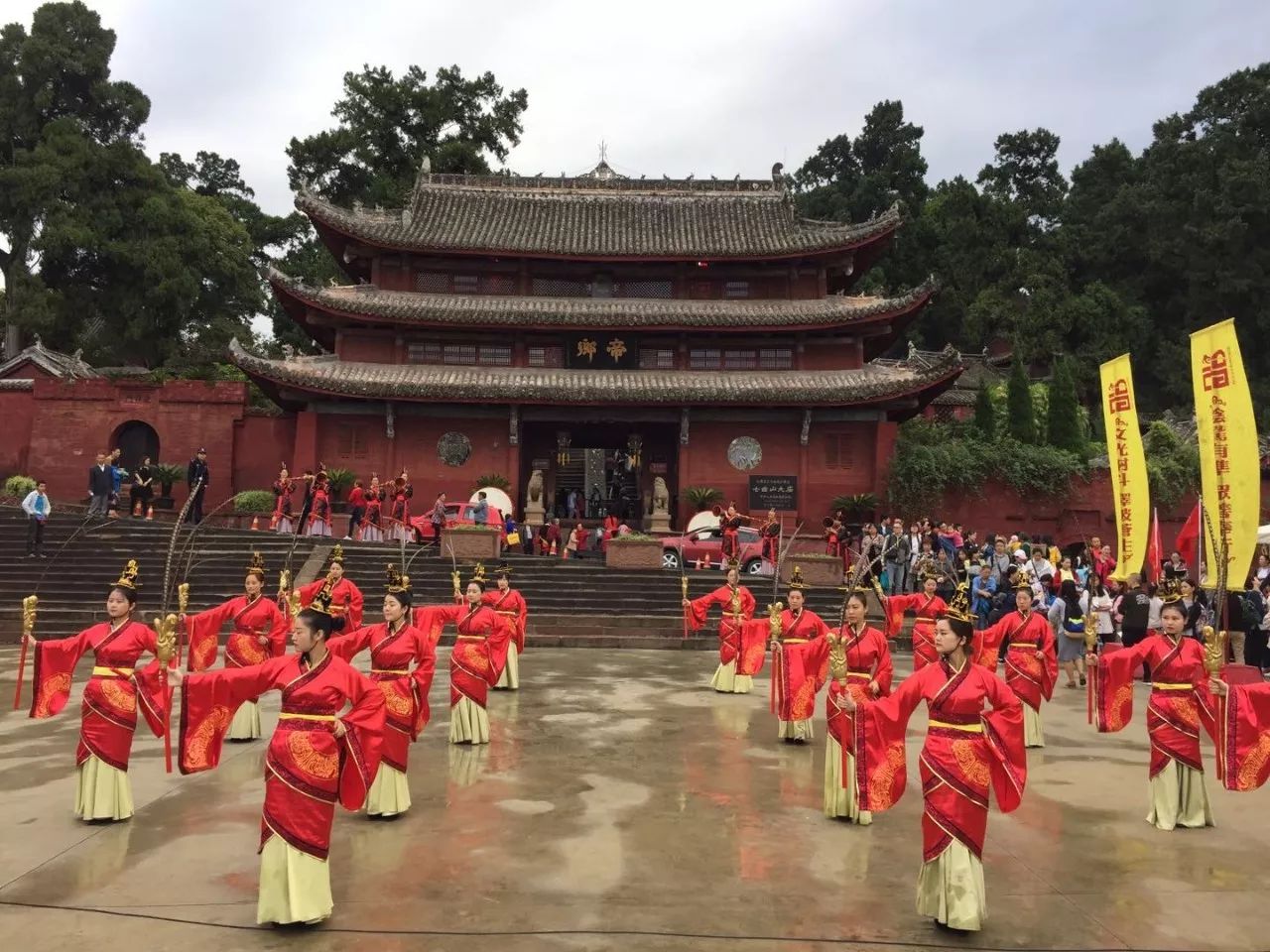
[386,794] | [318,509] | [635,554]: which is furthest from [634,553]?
[386,794]

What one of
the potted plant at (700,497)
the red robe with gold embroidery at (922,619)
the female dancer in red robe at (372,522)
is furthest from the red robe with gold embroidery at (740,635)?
the potted plant at (700,497)

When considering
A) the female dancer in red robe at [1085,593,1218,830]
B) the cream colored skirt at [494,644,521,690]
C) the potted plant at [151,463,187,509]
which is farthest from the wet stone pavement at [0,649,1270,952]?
the potted plant at [151,463,187,509]

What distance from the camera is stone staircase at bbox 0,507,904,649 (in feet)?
54.6

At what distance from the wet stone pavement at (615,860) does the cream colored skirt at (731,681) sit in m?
2.89

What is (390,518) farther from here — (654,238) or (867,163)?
(867,163)

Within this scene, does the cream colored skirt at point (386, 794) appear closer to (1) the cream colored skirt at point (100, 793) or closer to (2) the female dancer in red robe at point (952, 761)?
(1) the cream colored skirt at point (100, 793)

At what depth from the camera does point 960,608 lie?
18.9ft

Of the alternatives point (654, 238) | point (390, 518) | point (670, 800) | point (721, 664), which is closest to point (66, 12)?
point (654, 238)

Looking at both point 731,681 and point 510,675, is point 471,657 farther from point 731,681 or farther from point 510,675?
point 731,681

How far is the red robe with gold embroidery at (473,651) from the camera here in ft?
29.1

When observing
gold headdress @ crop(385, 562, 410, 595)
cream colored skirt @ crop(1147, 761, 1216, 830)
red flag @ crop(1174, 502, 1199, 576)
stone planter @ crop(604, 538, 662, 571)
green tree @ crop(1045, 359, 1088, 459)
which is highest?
green tree @ crop(1045, 359, 1088, 459)

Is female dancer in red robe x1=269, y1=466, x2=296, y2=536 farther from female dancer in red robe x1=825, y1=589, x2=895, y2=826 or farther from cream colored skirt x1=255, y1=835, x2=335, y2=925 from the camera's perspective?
cream colored skirt x1=255, y1=835, x2=335, y2=925

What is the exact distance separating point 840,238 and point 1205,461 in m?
17.1

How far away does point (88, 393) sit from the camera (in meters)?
26.5
